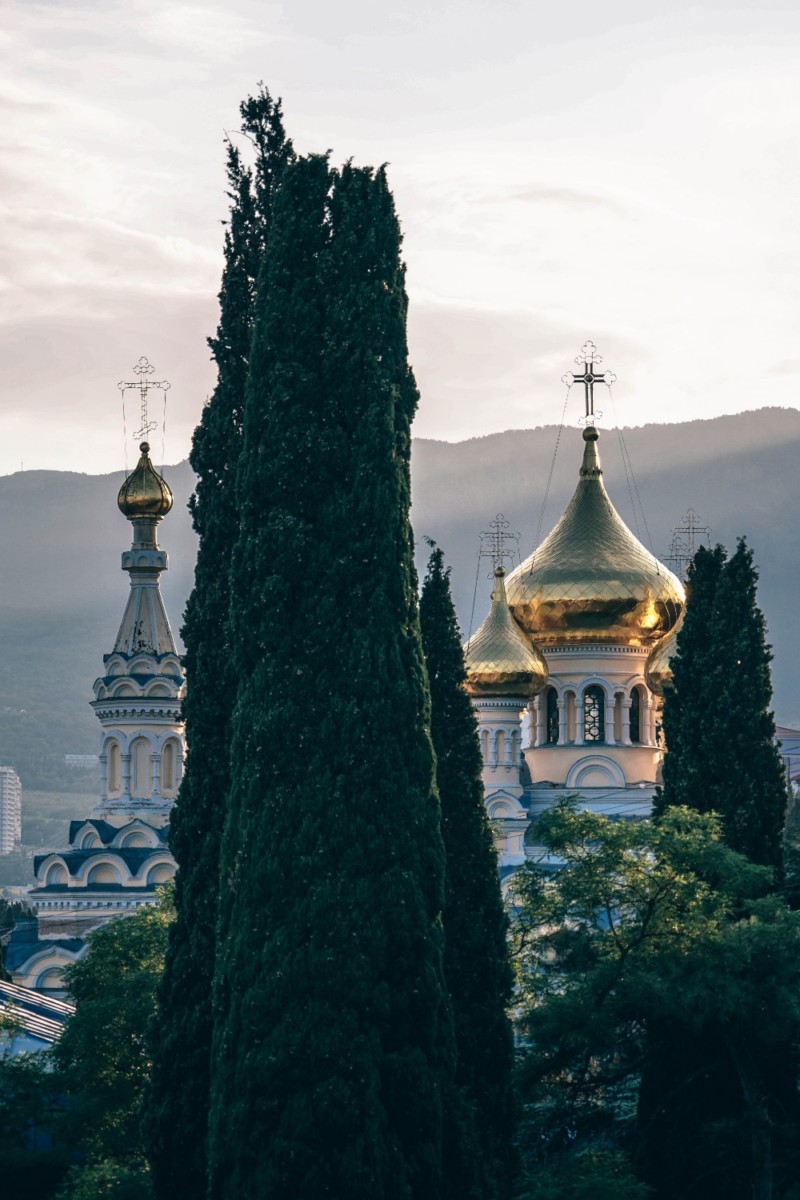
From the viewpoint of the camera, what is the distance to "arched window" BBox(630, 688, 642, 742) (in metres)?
52.6

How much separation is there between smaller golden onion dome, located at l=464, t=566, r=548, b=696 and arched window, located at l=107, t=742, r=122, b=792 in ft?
26.5

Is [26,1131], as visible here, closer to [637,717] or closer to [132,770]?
[132,770]

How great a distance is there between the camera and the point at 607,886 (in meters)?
22.5

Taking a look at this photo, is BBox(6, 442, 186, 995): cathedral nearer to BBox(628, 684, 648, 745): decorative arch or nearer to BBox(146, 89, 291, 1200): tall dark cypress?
BBox(628, 684, 648, 745): decorative arch

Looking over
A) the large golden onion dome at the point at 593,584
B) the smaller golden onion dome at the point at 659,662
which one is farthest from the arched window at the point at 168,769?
the smaller golden onion dome at the point at 659,662

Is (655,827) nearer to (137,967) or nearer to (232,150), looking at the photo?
(137,967)

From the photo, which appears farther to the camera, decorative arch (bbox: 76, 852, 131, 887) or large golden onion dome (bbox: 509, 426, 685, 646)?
decorative arch (bbox: 76, 852, 131, 887)

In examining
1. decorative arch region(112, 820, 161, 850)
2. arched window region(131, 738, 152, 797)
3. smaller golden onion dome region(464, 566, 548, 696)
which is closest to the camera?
decorative arch region(112, 820, 161, 850)

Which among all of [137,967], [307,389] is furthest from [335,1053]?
[137,967]

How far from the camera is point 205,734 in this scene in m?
20.1

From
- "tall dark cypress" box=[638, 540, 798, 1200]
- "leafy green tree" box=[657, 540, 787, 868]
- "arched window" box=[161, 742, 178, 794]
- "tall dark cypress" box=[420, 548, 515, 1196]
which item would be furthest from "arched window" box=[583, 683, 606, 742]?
"tall dark cypress" box=[420, 548, 515, 1196]

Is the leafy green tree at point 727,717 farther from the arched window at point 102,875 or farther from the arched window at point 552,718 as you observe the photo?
the arched window at point 102,875

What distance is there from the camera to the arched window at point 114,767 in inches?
2076

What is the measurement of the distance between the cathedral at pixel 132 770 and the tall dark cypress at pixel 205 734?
30107mm
